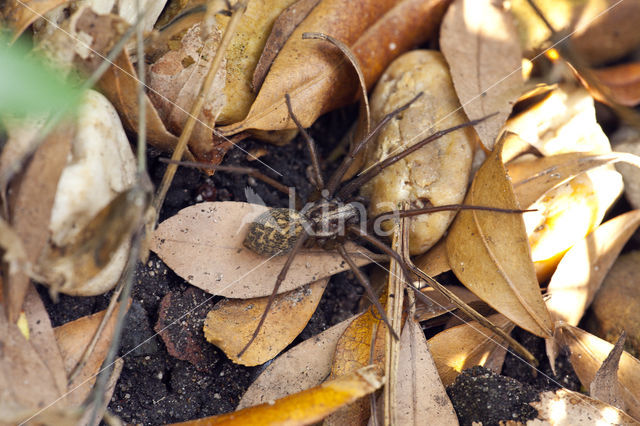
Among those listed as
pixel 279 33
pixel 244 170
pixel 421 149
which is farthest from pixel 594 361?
pixel 279 33

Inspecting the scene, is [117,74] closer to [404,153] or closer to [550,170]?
[404,153]

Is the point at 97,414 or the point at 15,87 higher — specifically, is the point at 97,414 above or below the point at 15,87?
below

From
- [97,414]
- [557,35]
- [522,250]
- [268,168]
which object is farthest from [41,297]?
[557,35]

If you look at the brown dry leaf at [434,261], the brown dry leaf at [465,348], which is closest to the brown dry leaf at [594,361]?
the brown dry leaf at [465,348]

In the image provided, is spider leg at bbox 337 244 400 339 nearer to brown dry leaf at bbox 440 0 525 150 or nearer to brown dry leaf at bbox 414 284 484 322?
brown dry leaf at bbox 414 284 484 322

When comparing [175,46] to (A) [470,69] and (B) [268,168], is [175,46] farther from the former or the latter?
(A) [470,69]

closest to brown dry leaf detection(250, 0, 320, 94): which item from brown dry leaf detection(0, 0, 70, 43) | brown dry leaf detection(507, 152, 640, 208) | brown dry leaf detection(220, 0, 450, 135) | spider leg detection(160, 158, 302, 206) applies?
brown dry leaf detection(220, 0, 450, 135)
